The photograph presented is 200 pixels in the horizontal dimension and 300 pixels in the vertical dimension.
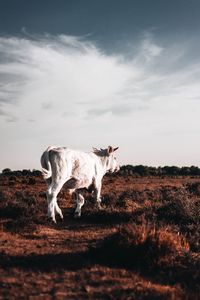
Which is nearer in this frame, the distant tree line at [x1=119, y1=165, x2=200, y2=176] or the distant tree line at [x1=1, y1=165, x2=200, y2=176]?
the distant tree line at [x1=1, y1=165, x2=200, y2=176]

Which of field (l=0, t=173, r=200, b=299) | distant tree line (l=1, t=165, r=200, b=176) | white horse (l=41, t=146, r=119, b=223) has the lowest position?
field (l=0, t=173, r=200, b=299)

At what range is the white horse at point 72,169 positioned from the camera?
1241 cm

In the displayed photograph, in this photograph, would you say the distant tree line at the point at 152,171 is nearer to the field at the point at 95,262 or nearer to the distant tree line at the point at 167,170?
the distant tree line at the point at 167,170

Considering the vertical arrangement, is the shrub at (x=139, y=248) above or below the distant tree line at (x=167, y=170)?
below

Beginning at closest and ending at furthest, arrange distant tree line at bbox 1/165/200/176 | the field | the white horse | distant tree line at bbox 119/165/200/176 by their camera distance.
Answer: the field → the white horse → distant tree line at bbox 1/165/200/176 → distant tree line at bbox 119/165/200/176

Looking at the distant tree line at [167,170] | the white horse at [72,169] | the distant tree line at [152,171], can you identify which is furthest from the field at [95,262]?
the distant tree line at [167,170]

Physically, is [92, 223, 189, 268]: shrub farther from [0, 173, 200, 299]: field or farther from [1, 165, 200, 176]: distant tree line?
[1, 165, 200, 176]: distant tree line

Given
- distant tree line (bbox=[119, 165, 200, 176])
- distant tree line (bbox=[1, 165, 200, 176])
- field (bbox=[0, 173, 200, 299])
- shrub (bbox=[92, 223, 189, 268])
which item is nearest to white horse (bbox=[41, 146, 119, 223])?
field (bbox=[0, 173, 200, 299])

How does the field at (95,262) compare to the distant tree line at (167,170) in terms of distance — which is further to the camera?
the distant tree line at (167,170)

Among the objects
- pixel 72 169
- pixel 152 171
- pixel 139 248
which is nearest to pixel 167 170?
pixel 152 171

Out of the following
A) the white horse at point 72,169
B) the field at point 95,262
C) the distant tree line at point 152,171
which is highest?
the distant tree line at point 152,171

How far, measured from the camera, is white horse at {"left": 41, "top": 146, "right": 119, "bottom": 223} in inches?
489

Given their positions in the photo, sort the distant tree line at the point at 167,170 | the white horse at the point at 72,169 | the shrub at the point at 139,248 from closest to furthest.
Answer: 1. the shrub at the point at 139,248
2. the white horse at the point at 72,169
3. the distant tree line at the point at 167,170

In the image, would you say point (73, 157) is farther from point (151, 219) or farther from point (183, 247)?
point (183, 247)
